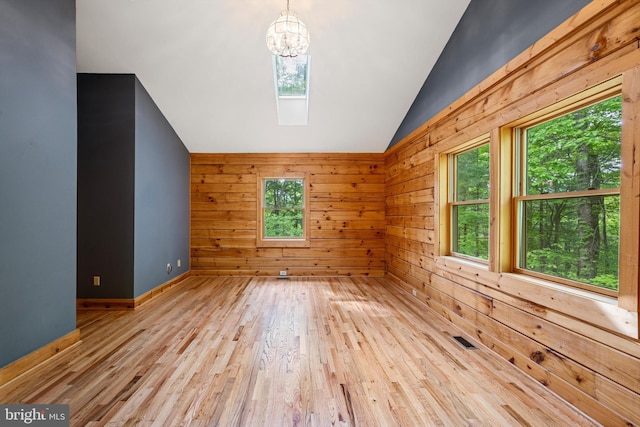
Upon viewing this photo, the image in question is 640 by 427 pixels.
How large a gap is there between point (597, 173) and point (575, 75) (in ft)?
1.95

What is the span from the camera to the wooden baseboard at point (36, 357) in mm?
1906

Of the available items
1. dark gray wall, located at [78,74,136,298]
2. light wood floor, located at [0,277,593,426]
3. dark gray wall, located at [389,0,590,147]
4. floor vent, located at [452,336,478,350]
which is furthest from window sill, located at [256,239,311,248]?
floor vent, located at [452,336,478,350]

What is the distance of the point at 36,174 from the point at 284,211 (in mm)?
3631

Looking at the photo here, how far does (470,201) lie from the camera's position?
118 inches

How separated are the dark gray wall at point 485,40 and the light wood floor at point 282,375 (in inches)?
92.7

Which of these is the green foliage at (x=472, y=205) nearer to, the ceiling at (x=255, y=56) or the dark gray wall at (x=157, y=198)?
the ceiling at (x=255, y=56)

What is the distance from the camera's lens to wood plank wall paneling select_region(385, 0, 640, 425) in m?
1.45

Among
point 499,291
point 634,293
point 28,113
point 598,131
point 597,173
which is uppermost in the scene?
point 28,113

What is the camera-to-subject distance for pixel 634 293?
1.39 metres

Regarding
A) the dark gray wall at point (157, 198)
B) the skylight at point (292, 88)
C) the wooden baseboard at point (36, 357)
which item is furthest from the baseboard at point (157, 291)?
the skylight at point (292, 88)

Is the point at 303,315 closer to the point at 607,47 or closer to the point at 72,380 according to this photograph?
the point at 72,380

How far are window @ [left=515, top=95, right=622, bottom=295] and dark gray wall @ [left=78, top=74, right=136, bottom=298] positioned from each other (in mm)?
4174

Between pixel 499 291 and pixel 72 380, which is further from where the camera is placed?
pixel 499 291

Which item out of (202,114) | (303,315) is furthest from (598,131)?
(202,114)
